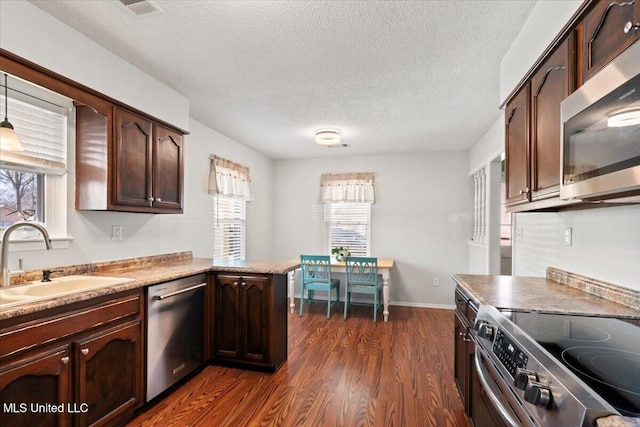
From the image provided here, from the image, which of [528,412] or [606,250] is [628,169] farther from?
[606,250]

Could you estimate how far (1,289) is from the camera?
5.61 ft

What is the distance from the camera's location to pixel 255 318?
271cm

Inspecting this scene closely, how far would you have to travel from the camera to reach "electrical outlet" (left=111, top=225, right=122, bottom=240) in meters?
2.53

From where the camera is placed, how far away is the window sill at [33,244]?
188 cm

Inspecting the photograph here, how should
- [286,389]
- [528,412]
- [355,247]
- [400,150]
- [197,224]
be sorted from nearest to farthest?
[528,412] → [286,389] → [197,224] → [400,150] → [355,247]

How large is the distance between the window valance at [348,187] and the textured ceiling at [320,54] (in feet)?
5.48

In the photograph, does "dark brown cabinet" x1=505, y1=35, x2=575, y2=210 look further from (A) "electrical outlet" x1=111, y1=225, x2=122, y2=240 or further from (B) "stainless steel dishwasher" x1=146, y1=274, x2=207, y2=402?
(A) "electrical outlet" x1=111, y1=225, x2=122, y2=240

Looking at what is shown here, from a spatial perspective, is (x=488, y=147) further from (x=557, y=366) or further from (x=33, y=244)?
(x=33, y=244)

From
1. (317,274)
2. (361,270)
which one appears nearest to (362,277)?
(361,270)

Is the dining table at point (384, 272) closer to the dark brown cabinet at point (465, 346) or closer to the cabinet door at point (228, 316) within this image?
the cabinet door at point (228, 316)

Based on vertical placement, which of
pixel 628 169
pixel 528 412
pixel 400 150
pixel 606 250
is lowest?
pixel 528 412

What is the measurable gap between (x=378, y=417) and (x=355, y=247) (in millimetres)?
3313

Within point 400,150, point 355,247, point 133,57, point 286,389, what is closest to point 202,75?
point 133,57
